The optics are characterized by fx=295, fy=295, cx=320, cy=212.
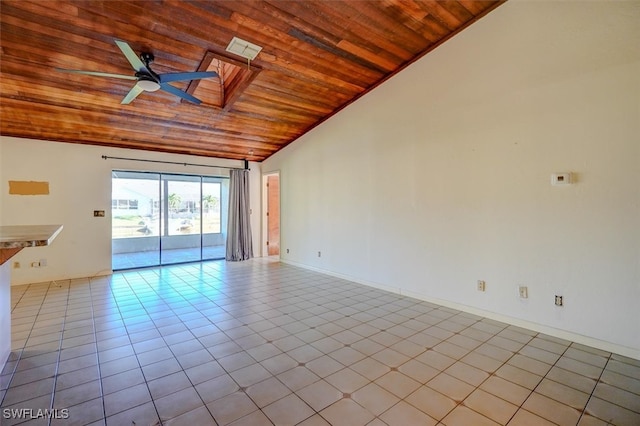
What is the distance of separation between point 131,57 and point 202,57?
1.02 metres

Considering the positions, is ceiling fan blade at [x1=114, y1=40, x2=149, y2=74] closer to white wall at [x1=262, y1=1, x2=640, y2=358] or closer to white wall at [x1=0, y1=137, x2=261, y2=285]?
white wall at [x1=262, y1=1, x2=640, y2=358]

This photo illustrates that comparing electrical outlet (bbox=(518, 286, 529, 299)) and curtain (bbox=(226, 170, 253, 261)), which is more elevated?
curtain (bbox=(226, 170, 253, 261))

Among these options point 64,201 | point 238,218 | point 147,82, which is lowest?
point 238,218

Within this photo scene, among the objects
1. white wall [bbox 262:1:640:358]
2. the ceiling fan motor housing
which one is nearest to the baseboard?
white wall [bbox 262:1:640:358]

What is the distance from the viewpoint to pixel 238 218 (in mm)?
7082

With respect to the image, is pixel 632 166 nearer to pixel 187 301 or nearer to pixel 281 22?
pixel 281 22

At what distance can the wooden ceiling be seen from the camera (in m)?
2.81

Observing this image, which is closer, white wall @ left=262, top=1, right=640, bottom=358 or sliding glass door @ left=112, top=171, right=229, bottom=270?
white wall @ left=262, top=1, right=640, bottom=358

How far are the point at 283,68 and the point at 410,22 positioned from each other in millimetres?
1616

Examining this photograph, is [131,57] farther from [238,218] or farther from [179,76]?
[238,218]

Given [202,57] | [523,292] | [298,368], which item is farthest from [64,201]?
[523,292]

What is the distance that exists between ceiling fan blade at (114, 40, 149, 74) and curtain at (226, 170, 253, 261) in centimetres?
427

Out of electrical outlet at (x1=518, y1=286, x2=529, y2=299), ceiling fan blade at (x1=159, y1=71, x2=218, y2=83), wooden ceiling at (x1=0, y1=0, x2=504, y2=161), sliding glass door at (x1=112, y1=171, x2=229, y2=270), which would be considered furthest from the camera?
sliding glass door at (x1=112, y1=171, x2=229, y2=270)

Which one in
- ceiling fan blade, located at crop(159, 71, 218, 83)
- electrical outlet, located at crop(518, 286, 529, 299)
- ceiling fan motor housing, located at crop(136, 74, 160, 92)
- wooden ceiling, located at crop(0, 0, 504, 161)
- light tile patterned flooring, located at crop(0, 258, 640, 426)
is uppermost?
wooden ceiling, located at crop(0, 0, 504, 161)
